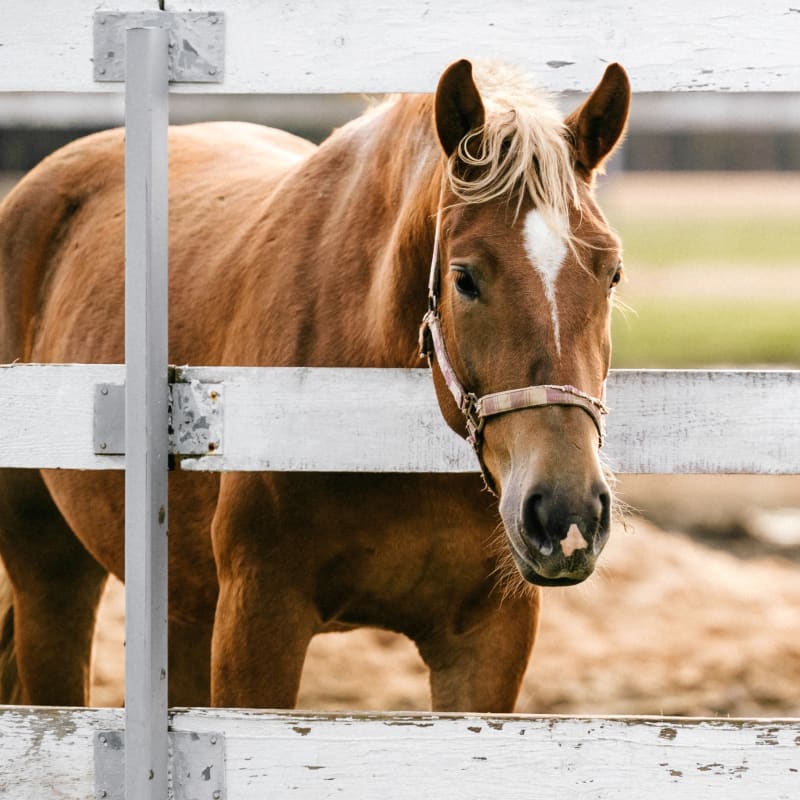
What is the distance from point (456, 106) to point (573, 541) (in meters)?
0.83

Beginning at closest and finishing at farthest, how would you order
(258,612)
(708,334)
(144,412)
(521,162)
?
(144,412), (521,162), (258,612), (708,334)

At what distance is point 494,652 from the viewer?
305 centimetres

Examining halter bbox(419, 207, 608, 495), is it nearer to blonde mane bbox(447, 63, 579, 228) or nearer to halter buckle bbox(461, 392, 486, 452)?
halter buckle bbox(461, 392, 486, 452)

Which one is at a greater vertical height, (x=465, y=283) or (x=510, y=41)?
(x=510, y=41)

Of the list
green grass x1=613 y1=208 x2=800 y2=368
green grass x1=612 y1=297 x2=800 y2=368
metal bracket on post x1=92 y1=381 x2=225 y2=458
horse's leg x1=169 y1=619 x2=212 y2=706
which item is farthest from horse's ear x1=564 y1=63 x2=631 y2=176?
green grass x1=613 y1=208 x2=800 y2=368

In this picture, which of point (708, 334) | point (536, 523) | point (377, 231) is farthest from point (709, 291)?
point (536, 523)

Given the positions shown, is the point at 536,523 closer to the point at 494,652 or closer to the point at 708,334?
the point at 494,652

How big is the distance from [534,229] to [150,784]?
115 centimetres

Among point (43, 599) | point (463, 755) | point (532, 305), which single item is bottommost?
point (463, 755)

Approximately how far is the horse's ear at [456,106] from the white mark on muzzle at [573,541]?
77 cm

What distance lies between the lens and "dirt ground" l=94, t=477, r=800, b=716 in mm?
4930

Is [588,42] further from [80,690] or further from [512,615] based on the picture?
[80,690]

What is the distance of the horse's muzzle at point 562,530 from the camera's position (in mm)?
1982

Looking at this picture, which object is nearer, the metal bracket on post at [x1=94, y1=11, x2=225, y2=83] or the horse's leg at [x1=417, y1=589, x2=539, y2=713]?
the metal bracket on post at [x1=94, y1=11, x2=225, y2=83]
